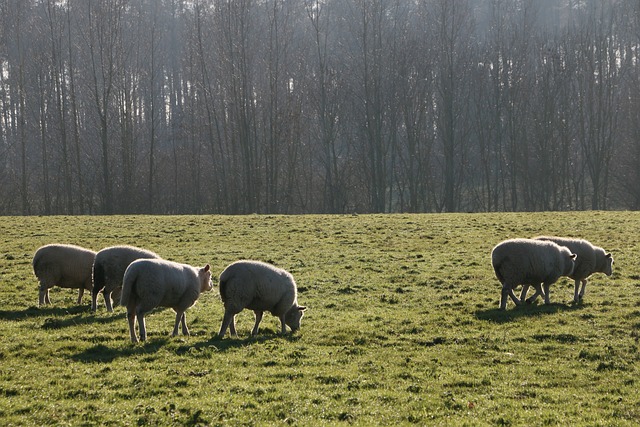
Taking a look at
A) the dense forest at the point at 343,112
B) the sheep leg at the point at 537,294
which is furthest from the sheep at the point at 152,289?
the dense forest at the point at 343,112

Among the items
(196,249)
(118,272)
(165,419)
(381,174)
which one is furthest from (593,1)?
(165,419)

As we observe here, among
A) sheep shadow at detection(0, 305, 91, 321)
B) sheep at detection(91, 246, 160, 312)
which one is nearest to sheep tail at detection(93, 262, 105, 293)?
sheep at detection(91, 246, 160, 312)

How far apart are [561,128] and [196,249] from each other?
45.3 metres

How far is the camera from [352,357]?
12352 millimetres

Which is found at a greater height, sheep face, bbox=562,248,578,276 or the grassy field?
sheep face, bbox=562,248,578,276

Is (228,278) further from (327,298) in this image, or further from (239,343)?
(327,298)

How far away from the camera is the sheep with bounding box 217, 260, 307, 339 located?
42.7ft

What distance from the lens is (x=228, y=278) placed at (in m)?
13.0

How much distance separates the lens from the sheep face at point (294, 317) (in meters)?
14.3

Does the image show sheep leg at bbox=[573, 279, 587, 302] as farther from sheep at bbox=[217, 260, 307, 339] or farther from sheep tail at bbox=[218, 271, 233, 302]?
sheep tail at bbox=[218, 271, 233, 302]

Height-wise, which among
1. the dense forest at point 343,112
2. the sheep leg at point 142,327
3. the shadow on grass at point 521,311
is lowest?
the shadow on grass at point 521,311

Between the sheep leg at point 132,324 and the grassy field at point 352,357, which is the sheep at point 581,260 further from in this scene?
the sheep leg at point 132,324

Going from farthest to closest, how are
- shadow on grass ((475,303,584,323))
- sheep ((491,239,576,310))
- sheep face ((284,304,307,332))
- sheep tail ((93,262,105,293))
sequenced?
sheep ((491,239,576,310))
sheep tail ((93,262,105,293))
shadow on grass ((475,303,584,323))
sheep face ((284,304,307,332))

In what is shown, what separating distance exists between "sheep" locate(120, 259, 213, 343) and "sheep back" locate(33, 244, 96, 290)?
4297 millimetres
